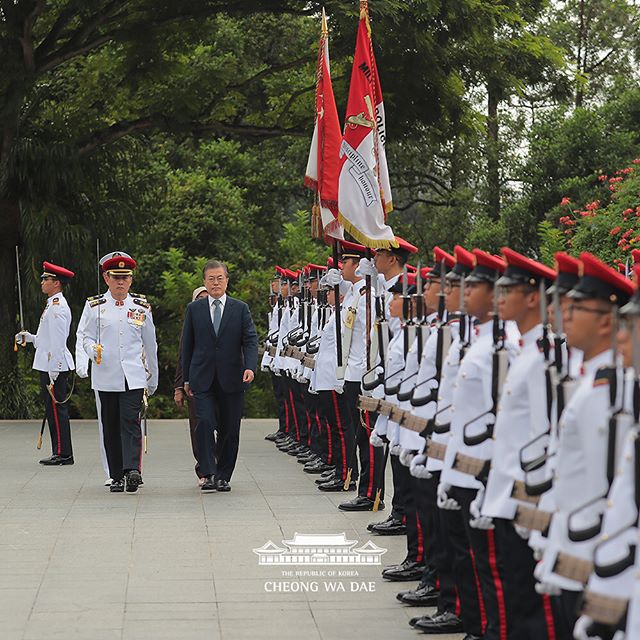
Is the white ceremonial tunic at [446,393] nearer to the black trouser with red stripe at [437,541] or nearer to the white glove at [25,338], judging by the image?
the black trouser with red stripe at [437,541]

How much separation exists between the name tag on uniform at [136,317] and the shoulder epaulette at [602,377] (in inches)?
316

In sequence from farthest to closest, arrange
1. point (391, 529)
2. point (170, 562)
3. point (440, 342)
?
point (391, 529) < point (170, 562) < point (440, 342)

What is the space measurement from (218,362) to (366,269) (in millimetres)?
2094

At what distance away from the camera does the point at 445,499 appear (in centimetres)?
614

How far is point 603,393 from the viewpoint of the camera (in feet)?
14.6

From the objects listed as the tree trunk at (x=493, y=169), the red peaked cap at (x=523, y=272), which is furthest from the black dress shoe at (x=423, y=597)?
the tree trunk at (x=493, y=169)

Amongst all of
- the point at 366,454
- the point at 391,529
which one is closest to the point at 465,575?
the point at 391,529

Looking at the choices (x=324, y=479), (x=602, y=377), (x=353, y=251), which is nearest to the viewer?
(x=602, y=377)

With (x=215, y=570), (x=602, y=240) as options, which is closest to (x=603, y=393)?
(x=215, y=570)

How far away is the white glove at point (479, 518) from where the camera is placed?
5.53 m

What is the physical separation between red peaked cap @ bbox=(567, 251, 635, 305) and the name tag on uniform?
7786 millimetres

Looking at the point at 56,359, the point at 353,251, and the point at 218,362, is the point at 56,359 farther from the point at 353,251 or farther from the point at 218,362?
the point at 353,251

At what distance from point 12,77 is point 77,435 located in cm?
526

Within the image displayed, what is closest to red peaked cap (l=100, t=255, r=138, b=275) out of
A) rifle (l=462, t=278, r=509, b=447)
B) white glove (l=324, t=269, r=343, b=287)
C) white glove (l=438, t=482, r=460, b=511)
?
white glove (l=324, t=269, r=343, b=287)
